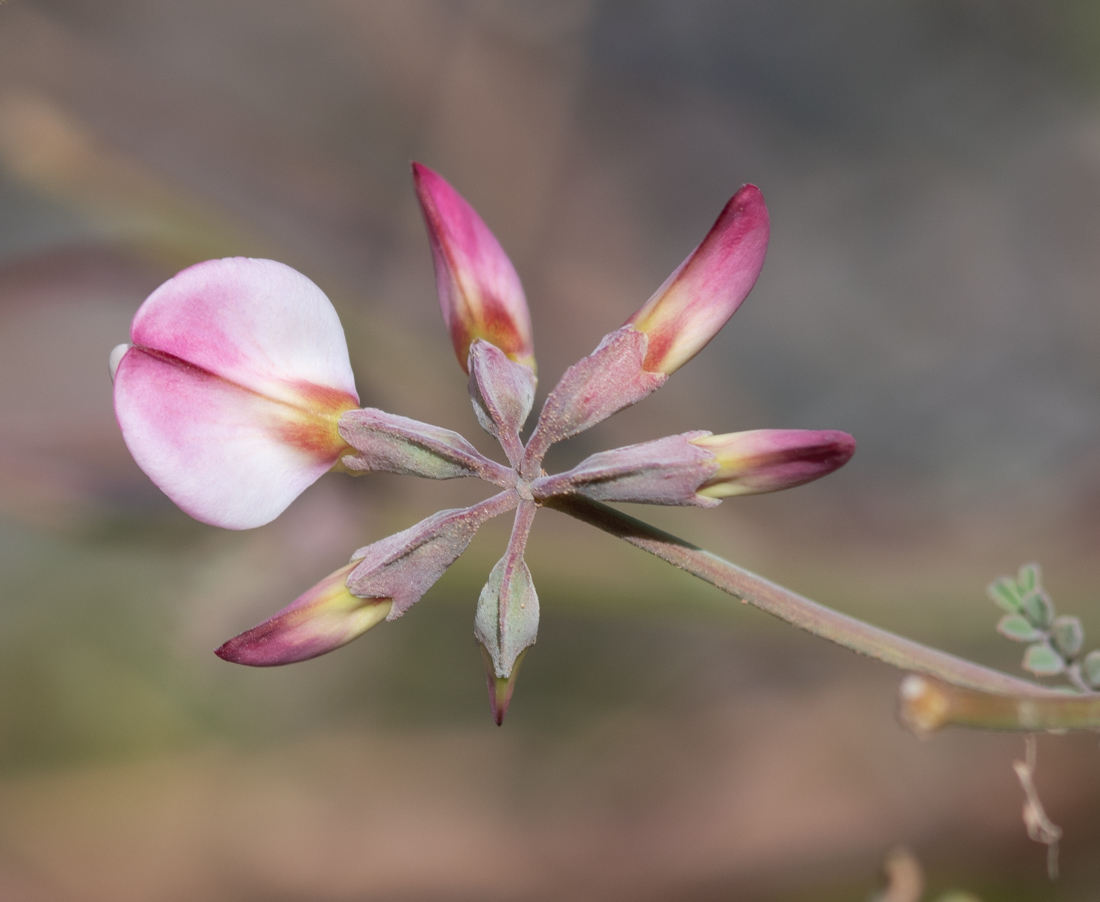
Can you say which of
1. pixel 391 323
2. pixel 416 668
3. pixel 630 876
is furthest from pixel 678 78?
pixel 630 876

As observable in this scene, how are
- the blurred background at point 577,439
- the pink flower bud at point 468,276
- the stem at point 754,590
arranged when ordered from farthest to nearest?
the blurred background at point 577,439
the pink flower bud at point 468,276
the stem at point 754,590

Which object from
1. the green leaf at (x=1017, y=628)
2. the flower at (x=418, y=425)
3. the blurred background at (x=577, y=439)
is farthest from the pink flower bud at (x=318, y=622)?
the blurred background at (x=577, y=439)

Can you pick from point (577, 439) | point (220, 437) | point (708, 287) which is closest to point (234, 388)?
point (220, 437)

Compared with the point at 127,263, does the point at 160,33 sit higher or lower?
higher

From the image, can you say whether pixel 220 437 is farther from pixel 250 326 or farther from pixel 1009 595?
pixel 1009 595

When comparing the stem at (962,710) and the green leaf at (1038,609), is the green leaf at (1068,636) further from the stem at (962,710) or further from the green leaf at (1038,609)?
the stem at (962,710)

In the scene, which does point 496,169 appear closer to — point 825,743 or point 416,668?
point 416,668
